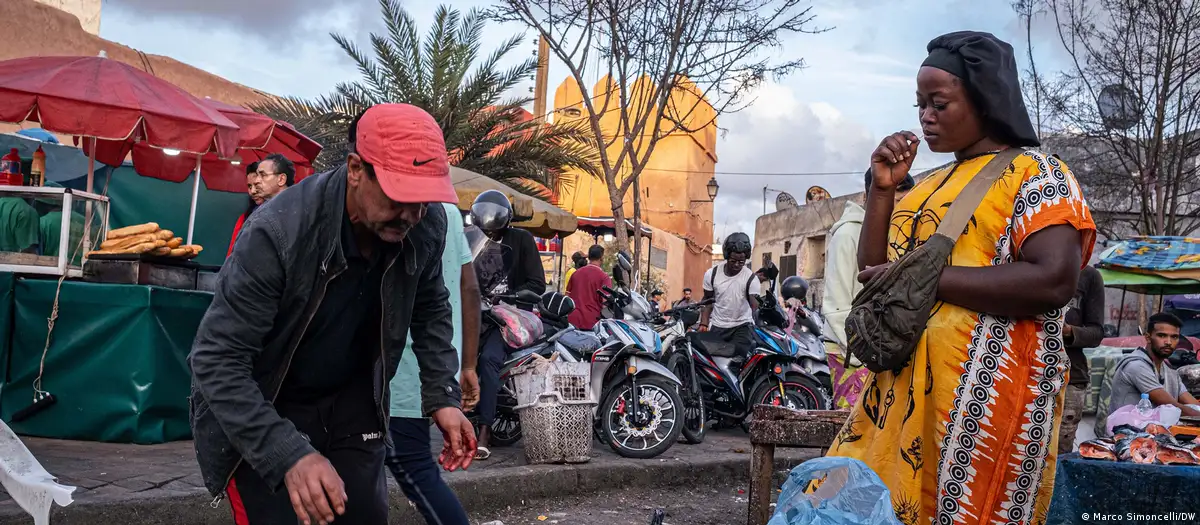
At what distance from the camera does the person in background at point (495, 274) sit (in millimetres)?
6255

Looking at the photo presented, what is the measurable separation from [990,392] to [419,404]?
2.33 m

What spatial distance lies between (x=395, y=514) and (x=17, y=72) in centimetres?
403

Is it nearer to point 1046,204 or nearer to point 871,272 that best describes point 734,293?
point 871,272

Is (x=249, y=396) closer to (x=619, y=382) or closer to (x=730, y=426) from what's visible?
(x=619, y=382)

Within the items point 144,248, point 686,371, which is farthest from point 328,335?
point 686,371

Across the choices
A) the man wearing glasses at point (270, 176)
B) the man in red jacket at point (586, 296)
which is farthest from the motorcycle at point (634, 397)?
the man in red jacket at point (586, 296)

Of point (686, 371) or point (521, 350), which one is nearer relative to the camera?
point (521, 350)

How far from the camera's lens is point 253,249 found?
223 cm

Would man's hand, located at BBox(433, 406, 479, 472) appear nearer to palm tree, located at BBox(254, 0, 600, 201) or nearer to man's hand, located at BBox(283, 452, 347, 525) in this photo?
man's hand, located at BBox(283, 452, 347, 525)

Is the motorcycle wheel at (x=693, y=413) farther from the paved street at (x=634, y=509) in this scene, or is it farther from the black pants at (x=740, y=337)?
the paved street at (x=634, y=509)

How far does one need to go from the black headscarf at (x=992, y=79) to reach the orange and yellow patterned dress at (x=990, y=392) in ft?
0.29

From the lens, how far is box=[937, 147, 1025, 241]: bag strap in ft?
7.88

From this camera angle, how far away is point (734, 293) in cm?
946

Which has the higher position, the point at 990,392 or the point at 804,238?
the point at 804,238
